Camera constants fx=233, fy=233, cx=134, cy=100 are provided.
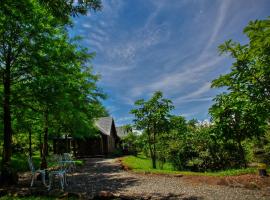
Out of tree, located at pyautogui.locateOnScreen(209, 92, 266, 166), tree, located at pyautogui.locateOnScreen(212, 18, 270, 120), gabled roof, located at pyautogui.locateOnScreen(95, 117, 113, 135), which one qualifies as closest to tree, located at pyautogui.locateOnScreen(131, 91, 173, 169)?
tree, located at pyautogui.locateOnScreen(209, 92, 266, 166)

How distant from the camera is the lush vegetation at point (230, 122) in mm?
6984

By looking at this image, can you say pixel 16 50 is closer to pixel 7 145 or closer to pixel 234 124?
pixel 7 145

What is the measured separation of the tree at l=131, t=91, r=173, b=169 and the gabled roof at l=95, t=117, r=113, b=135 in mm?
19023

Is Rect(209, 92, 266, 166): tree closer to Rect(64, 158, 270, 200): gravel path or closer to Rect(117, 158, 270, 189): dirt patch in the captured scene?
Rect(117, 158, 270, 189): dirt patch

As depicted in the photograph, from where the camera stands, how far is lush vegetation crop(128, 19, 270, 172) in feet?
22.9

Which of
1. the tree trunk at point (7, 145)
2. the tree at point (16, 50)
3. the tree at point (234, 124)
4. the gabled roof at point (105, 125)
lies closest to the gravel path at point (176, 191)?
the tree trunk at point (7, 145)

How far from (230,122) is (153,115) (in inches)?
225

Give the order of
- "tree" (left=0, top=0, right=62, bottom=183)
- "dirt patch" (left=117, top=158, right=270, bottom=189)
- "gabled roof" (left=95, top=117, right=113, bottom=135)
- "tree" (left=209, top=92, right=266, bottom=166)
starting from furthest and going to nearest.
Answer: "gabled roof" (left=95, top=117, right=113, bottom=135), "tree" (left=209, top=92, right=266, bottom=166), "tree" (left=0, top=0, right=62, bottom=183), "dirt patch" (left=117, top=158, right=270, bottom=189)

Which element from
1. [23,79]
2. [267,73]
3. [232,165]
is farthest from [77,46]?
[232,165]

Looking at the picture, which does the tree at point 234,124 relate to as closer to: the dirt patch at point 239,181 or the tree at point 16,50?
the dirt patch at point 239,181

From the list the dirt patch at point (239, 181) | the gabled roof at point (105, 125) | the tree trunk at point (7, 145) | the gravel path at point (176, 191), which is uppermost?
the gabled roof at point (105, 125)

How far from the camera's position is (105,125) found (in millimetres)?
38281

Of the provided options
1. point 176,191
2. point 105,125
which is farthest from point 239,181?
point 105,125

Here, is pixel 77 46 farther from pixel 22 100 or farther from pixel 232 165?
pixel 232 165
